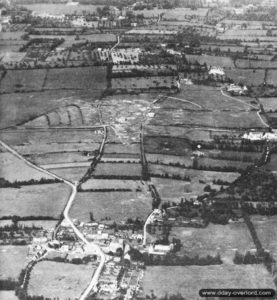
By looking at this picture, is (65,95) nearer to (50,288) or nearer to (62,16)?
(62,16)

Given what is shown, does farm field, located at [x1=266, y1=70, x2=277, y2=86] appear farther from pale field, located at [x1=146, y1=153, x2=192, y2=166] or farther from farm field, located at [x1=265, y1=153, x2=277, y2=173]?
pale field, located at [x1=146, y1=153, x2=192, y2=166]

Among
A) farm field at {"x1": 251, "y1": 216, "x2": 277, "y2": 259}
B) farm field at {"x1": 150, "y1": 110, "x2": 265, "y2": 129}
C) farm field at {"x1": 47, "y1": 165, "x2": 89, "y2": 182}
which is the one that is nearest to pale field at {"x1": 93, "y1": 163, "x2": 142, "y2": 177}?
farm field at {"x1": 47, "y1": 165, "x2": 89, "y2": 182}

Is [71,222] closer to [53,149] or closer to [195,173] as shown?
[195,173]

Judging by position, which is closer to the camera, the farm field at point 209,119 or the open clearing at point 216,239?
the open clearing at point 216,239

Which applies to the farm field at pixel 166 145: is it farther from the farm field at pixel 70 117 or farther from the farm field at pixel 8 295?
the farm field at pixel 8 295

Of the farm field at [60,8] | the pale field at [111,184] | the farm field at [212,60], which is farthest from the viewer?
the farm field at [60,8]

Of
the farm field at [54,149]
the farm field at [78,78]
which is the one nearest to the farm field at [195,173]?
the farm field at [54,149]
